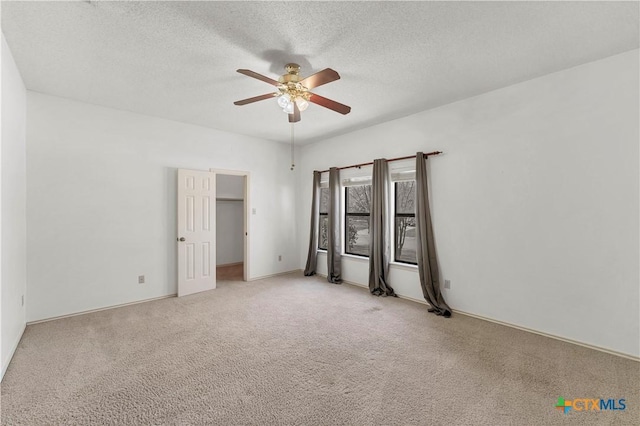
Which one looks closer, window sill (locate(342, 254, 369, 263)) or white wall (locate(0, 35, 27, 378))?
white wall (locate(0, 35, 27, 378))

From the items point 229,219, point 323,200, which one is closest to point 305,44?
point 323,200

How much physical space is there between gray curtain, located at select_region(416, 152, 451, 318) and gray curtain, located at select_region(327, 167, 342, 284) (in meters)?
1.62

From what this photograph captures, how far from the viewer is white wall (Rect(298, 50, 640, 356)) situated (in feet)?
8.40

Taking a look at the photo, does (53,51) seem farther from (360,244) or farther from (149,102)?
(360,244)

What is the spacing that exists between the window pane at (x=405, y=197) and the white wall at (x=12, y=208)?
4568mm

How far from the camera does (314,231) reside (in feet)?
18.5

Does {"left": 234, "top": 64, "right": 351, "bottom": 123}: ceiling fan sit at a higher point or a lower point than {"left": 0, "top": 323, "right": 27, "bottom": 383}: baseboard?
higher

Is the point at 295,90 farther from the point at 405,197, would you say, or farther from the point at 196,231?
→ the point at 196,231

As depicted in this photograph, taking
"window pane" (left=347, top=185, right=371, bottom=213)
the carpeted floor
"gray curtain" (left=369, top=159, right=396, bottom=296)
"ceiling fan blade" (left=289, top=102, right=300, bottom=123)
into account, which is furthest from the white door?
"gray curtain" (left=369, top=159, right=396, bottom=296)

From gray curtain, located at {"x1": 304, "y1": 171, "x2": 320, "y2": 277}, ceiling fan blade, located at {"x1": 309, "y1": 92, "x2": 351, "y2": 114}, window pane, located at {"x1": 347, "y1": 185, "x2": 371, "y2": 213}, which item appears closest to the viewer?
ceiling fan blade, located at {"x1": 309, "y1": 92, "x2": 351, "y2": 114}

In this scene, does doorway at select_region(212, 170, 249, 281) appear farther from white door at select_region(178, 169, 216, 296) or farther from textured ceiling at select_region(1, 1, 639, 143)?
textured ceiling at select_region(1, 1, 639, 143)

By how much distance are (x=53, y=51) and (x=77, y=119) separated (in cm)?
134

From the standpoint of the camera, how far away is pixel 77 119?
357 centimetres

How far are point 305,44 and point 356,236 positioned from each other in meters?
3.66
